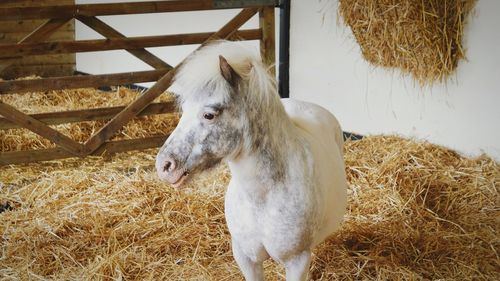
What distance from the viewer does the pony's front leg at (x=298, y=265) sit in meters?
2.18

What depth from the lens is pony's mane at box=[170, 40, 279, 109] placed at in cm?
191

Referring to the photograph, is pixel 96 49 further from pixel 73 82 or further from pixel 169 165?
pixel 169 165

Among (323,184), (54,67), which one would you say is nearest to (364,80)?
(323,184)

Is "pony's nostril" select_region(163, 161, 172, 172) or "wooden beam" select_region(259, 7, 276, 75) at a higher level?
"wooden beam" select_region(259, 7, 276, 75)

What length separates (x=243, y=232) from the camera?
2150 millimetres

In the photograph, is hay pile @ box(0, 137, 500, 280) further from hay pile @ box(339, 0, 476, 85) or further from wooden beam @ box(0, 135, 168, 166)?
hay pile @ box(339, 0, 476, 85)

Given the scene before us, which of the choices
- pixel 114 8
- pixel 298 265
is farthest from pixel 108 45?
pixel 298 265

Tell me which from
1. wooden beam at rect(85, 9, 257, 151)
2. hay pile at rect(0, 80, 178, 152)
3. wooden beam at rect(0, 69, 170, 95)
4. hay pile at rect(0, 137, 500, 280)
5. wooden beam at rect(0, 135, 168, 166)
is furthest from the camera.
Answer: hay pile at rect(0, 80, 178, 152)

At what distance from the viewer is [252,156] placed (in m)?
2.03

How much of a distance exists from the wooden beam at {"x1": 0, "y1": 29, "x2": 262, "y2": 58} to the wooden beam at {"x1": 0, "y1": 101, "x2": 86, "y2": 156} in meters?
0.41

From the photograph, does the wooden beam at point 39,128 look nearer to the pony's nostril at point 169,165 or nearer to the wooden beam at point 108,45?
the wooden beam at point 108,45

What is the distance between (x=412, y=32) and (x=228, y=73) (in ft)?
8.35

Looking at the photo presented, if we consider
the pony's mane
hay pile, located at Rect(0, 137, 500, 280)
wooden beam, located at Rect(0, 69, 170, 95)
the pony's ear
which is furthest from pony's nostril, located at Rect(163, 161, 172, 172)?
wooden beam, located at Rect(0, 69, 170, 95)

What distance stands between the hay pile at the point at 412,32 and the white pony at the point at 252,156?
201 centimetres
